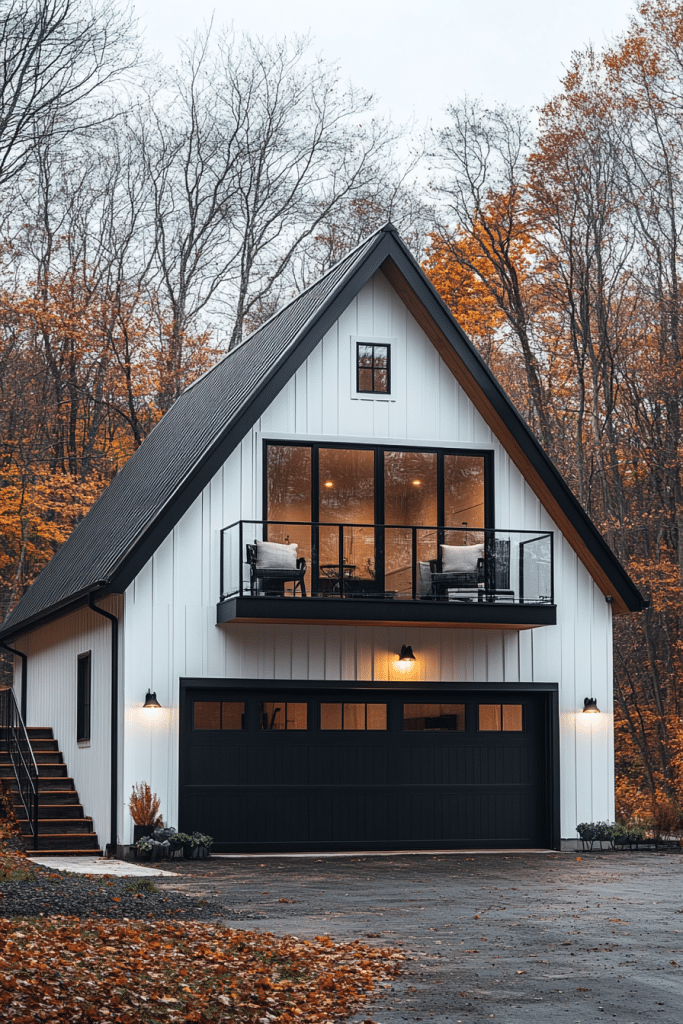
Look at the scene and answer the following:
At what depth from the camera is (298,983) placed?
744 centimetres

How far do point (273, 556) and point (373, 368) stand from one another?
3.50 meters

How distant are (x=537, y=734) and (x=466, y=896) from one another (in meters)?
6.65

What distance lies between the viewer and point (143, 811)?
1612cm

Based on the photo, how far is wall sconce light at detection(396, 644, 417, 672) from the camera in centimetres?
1773

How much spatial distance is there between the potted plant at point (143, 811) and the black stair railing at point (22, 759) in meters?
1.41

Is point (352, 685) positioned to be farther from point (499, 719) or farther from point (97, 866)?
point (97, 866)

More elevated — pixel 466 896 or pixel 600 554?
pixel 600 554

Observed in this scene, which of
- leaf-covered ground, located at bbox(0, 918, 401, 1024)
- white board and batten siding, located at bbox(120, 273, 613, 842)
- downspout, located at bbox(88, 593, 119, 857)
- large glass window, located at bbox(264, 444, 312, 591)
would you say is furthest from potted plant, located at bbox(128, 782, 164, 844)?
leaf-covered ground, located at bbox(0, 918, 401, 1024)

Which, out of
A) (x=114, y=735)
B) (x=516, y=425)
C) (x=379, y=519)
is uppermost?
(x=516, y=425)

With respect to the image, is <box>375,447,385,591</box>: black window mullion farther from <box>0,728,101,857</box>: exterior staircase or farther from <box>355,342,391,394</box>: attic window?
<box>0,728,101,857</box>: exterior staircase

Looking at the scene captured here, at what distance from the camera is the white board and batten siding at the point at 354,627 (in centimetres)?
1670

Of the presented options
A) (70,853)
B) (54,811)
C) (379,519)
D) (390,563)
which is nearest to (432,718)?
(390,563)

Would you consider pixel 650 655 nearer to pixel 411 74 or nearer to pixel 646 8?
pixel 646 8

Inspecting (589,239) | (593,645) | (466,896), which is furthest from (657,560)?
(466,896)
